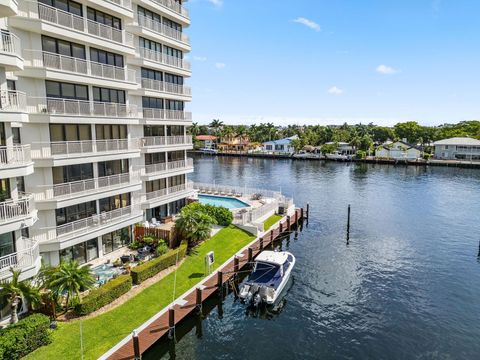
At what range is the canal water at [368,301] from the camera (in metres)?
24.4

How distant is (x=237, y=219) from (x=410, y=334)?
2436cm

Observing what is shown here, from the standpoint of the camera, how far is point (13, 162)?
21938 mm

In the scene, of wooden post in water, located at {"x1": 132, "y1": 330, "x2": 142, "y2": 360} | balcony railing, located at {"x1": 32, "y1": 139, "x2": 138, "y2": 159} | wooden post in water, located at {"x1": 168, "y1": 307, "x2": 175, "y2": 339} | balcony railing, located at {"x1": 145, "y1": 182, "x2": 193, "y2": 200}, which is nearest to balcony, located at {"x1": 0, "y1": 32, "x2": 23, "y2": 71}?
balcony railing, located at {"x1": 32, "y1": 139, "x2": 138, "y2": 159}

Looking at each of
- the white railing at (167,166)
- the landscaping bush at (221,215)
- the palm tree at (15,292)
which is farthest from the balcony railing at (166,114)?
the palm tree at (15,292)

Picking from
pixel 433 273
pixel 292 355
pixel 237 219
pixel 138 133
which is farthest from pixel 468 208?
pixel 138 133

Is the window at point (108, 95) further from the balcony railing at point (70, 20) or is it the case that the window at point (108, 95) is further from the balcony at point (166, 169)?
the balcony at point (166, 169)

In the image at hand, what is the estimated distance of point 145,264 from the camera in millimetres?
29594

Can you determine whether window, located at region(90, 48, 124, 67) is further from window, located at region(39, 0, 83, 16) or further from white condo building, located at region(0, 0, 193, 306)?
window, located at region(39, 0, 83, 16)

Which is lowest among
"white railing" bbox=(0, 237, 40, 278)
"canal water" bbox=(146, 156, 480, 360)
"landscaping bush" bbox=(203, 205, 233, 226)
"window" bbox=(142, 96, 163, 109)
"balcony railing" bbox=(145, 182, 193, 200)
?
"canal water" bbox=(146, 156, 480, 360)

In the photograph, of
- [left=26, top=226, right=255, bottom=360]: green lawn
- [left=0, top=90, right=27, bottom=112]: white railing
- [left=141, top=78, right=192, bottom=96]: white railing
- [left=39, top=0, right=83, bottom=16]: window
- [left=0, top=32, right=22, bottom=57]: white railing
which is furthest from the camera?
[left=141, top=78, right=192, bottom=96]: white railing

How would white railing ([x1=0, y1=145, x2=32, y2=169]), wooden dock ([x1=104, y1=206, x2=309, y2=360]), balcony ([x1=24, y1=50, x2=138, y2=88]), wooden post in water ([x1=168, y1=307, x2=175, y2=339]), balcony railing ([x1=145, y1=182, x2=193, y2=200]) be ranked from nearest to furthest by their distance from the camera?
wooden dock ([x1=104, y1=206, x2=309, y2=360])
white railing ([x1=0, y1=145, x2=32, y2=169])
wooden post in water ([x1=168, y1=307, x2=175, y2=339])
balcony ([x1=24, y1=50, x2=138, y2=88])
balcony railing ([x1=145, y1=182, x2=193, y2=200])

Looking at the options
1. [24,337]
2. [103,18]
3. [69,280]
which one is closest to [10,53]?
Result: [103,18]

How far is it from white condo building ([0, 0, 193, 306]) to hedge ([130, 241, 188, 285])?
17.9ft

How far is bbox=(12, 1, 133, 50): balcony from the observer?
25.0 metres
